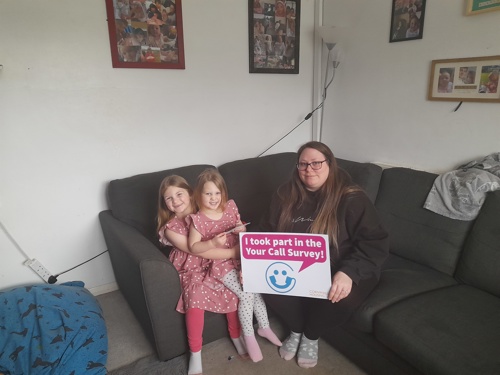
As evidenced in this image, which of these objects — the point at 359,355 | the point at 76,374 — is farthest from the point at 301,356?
the point at 76,374

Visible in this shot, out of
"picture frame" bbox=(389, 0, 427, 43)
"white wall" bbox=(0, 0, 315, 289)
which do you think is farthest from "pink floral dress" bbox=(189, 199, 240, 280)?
"picture frame" bbox=(389, 0, 427, 43)

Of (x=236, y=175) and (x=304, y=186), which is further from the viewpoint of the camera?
(x=236, y=175)

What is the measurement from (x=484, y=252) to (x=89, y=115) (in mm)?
2177

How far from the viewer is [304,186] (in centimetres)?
171

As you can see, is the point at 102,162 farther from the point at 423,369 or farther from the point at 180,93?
the point at 423,369

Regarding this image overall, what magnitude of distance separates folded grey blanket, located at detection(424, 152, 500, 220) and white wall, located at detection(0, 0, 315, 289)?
1308 millimetres

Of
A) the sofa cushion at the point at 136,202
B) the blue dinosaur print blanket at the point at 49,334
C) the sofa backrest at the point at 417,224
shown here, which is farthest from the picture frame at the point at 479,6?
the blue dinosaur print blanket at the point at 49,334

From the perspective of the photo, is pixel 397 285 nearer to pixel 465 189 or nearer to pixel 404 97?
pixel 465 189

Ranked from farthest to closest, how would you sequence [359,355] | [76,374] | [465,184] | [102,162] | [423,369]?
[102,162]
[465,184]
[359,355]
[76,374]
[423,369]

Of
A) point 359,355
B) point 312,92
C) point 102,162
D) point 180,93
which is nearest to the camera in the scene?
point 359,355

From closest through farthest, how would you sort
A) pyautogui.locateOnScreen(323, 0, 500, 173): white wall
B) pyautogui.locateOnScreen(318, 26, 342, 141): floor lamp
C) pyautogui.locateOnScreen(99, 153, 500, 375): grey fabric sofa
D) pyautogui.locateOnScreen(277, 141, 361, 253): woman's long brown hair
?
pyautogui.locateOnScreen(99, 153, 500, 375): grey fabric sofa
pyautogui.locateOnScreen(277, 141, 361, 253): woman's long brown hair
pyautogui.locateOnScreen(323, 0, 500, 173): white wall
pyautogui.locateOnScreen(318, 26, 342, 141): floor lamp

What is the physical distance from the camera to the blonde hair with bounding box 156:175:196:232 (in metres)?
1.77

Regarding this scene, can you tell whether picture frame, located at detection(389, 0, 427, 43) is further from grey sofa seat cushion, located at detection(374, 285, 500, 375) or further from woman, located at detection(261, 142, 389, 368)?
grey sofa seat cushion, located at detection(374, 285, 500, 375)

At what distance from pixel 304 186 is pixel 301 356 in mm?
795
